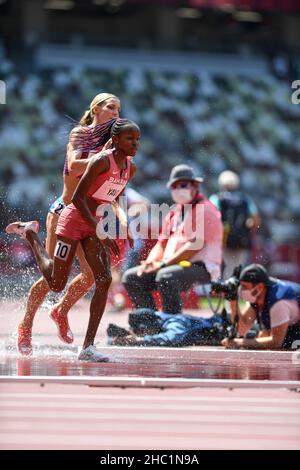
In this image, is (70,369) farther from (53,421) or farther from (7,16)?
(7,16)

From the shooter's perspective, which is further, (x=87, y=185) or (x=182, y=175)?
(x=182, y=175)

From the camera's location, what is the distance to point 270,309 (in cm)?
945

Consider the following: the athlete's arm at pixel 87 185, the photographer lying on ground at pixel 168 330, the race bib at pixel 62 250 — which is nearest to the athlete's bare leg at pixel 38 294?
the race bib at pixel 62 250

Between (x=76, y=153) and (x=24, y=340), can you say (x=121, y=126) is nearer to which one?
(x=76, y=153)

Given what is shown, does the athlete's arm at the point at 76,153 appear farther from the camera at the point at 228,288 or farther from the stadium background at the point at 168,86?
the stadium background at the point at 168,86

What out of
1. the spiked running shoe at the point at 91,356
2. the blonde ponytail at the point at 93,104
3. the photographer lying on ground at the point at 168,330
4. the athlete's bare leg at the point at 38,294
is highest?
the blonde ponytail at the point at 93,104

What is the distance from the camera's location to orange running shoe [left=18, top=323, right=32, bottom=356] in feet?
28.4

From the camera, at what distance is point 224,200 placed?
1401cm

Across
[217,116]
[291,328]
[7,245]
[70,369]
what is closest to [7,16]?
[217,116]

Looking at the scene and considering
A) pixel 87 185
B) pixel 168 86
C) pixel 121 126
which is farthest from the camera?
pixel 168 86

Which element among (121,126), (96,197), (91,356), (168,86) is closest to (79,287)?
(91,356)

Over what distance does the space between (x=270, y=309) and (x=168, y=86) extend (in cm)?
1601

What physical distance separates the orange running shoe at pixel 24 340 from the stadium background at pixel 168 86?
11.1m

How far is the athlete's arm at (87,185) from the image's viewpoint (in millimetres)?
7605
